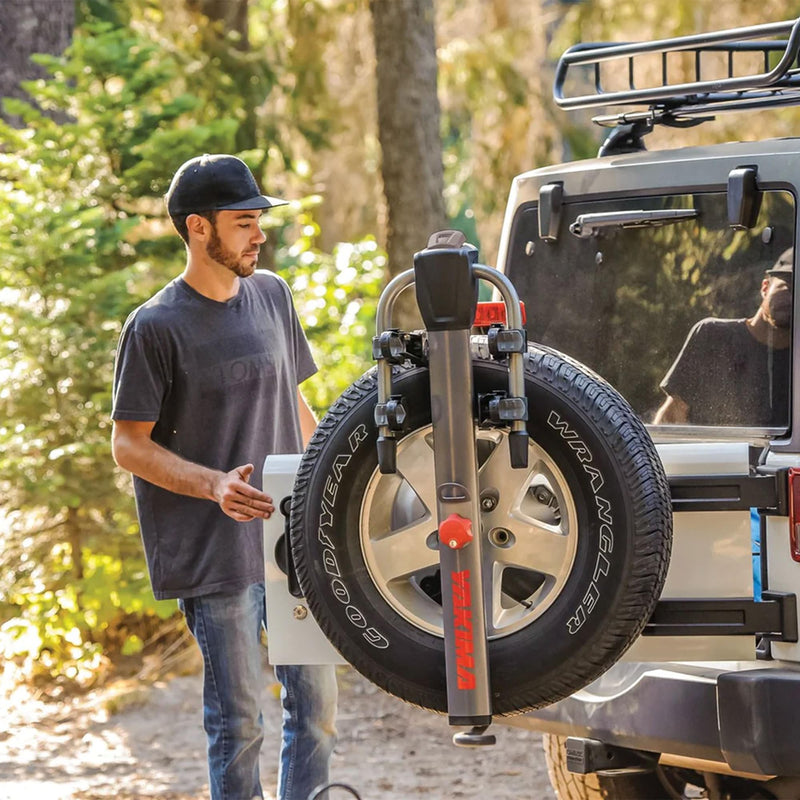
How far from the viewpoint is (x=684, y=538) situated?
3.47 metres

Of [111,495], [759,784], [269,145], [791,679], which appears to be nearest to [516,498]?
[791,679]

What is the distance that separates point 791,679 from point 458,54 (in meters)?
11.6

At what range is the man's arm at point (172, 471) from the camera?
13.1 feet

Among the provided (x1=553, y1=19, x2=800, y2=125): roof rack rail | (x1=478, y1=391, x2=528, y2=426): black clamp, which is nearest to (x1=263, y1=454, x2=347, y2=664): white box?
→ (x1=478, y1=391, x2=528, y2=426): black clamp

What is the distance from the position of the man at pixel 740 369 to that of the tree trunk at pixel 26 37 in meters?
6.75

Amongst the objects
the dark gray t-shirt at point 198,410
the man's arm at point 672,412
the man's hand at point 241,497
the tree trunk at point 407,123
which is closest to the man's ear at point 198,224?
the dark gray t-shirt at point 198,410

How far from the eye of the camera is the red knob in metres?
3.10

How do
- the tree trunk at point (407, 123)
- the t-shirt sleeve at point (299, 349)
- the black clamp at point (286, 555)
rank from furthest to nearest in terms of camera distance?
the tree trunk at point (407, 123)
the t-shirt sleeve at point (299, 349)
the black clamp at point (286, 555)

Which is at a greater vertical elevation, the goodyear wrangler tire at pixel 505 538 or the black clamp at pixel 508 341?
the black clamp at pixel 508 341

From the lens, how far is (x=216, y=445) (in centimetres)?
440

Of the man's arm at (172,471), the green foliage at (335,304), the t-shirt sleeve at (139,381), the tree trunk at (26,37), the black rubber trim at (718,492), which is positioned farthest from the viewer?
the tree trunk at (26,37)

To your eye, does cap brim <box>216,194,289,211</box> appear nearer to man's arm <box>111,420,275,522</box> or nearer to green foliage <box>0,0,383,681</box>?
man's arm <box>111,420,275,522</box>

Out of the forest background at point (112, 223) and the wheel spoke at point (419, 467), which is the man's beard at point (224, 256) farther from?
the forest background at point (112, 223)

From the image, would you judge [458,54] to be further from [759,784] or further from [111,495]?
[759,784]
